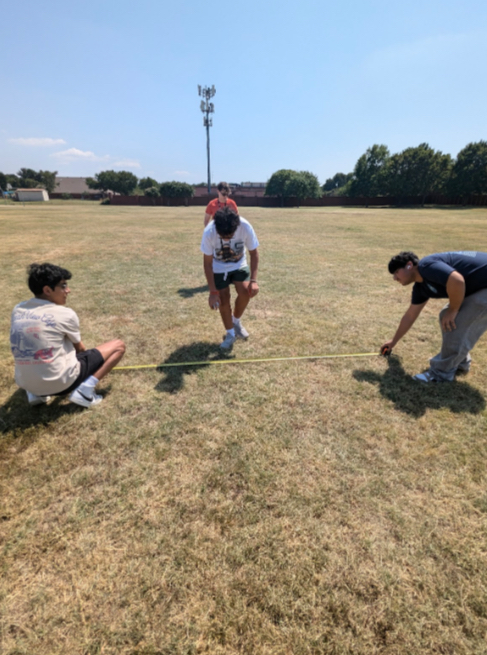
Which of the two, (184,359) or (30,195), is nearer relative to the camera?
(184,359)

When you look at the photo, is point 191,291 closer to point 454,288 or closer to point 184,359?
point 184,359

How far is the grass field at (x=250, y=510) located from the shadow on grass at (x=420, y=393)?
0.8 inches

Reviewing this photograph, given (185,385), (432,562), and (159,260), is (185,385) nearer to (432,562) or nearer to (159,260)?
(432,562)

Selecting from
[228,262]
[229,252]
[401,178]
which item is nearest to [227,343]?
[228,262]

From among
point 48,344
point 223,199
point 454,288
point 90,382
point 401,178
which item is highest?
point 401,178

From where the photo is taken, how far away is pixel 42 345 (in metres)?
2.41

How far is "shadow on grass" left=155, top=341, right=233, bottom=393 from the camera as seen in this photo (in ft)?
10.4

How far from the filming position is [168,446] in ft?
7.93

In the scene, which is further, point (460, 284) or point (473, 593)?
point (460, 284)

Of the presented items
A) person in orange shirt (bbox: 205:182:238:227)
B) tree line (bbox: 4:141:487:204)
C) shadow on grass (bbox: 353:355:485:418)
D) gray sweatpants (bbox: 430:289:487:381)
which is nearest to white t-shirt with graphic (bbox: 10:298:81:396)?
shadow on grass (bbox: 353:355:485:418)

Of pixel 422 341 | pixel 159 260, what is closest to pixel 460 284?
pixel 422 341

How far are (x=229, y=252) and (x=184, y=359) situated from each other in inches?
55.3

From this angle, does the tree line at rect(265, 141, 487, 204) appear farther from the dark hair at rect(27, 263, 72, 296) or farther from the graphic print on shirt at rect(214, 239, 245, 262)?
the dark hair at rect(27, 263, 72, 296)

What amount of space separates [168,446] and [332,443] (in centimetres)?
131
